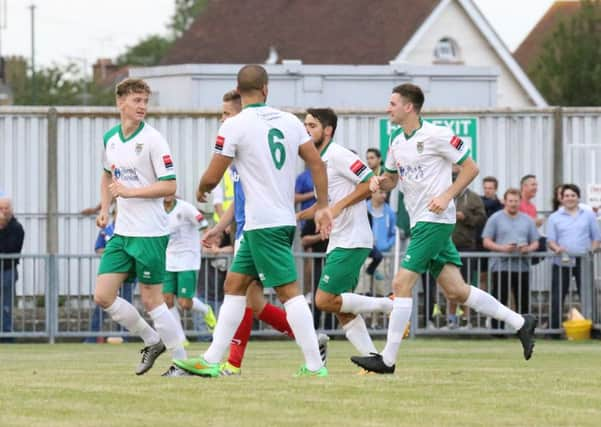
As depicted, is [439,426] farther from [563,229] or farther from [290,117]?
[563,229]

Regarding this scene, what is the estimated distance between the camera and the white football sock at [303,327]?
11.9 metres

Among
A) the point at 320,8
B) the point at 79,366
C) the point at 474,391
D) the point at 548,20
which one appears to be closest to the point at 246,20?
the point at 320,8

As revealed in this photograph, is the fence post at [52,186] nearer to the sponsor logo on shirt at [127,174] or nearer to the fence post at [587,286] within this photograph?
the fence post at [587,286]

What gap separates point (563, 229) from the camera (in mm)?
22234

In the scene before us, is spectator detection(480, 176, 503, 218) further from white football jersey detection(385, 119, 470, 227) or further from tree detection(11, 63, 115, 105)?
tree detection(11, 63, 115, 105)

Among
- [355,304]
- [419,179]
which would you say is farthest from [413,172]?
[355,304]

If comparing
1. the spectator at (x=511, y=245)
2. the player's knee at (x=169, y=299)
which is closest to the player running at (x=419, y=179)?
the player's knee at (x=169, y=299)

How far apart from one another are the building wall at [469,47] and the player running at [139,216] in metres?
43.7

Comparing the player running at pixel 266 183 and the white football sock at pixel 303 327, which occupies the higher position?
the player running at pixel 266 183

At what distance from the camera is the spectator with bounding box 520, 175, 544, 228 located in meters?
23.0

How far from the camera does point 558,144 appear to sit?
24.5 meters

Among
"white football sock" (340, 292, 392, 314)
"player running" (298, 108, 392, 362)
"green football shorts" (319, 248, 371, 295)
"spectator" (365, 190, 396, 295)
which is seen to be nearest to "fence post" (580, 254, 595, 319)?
"spectator" (365, 190, 396, 295)

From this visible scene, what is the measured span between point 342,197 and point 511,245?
852 centimetres

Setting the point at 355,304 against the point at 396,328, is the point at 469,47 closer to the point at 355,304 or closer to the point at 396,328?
the point at 355,304
